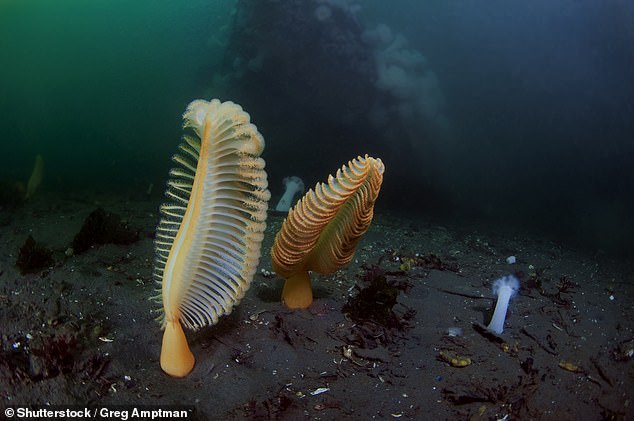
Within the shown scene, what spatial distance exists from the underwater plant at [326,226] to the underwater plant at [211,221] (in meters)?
0.33

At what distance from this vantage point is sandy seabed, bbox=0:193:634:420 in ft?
7.52

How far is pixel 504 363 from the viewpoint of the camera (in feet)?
9.47

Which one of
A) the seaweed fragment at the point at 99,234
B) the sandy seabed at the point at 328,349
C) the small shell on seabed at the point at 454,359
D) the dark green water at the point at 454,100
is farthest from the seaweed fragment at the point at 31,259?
the dark green water at the point at 454,100

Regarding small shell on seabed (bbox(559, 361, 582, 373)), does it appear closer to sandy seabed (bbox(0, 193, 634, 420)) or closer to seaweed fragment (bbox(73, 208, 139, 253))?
sandy seabed (bbox(0, 193, 634, 420))

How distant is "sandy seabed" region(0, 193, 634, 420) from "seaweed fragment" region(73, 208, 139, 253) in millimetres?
104

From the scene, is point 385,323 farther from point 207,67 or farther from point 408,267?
point 207,67

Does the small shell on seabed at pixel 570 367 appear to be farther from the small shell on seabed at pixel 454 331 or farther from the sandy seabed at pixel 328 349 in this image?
the small shell on seabed at pixel 454 331

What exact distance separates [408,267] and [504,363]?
1869 millimetres

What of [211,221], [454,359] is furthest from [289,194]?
[211,221]

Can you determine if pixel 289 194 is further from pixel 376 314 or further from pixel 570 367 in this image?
pixel 570 367

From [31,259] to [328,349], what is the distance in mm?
2685

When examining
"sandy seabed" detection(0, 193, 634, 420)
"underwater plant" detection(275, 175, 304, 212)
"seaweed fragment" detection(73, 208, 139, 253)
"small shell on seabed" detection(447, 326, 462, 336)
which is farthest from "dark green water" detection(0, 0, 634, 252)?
"small shell on seabed" detection(447, 326, 462, 336)

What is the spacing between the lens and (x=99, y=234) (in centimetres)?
443

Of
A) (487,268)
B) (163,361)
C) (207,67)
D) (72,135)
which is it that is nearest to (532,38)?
(487,268)
